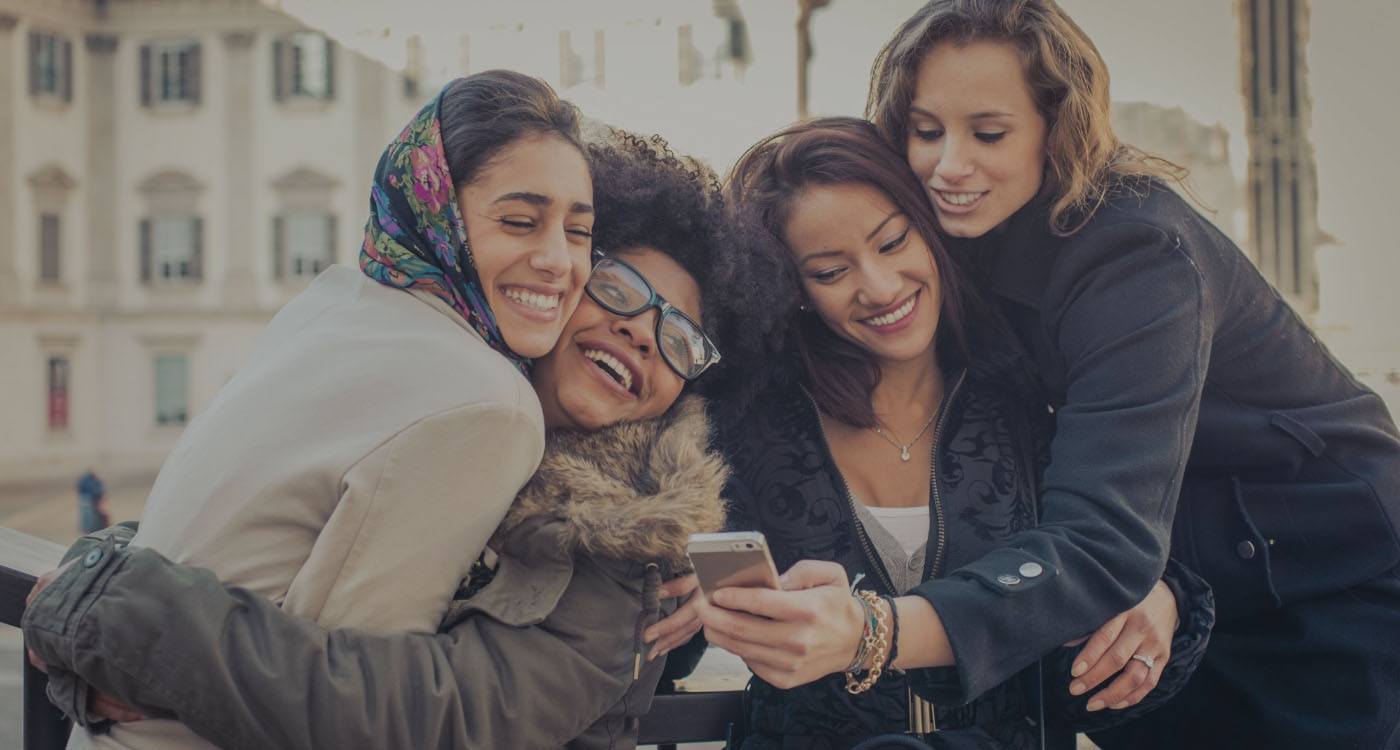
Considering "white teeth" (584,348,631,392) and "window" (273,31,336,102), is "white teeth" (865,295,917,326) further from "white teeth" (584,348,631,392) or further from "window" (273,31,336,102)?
"window" (273,31,336,102)

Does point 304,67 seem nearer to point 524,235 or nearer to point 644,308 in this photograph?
point 644,308

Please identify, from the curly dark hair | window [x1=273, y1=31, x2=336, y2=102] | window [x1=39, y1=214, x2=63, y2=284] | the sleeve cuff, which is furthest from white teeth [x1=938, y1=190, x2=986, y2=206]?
window [x1=39, y1=214, x2=63, y2=284]

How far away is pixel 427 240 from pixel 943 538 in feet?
3.87

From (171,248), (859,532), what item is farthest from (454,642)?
(171,248)

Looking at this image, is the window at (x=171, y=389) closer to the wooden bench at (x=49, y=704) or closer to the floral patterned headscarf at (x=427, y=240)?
the wooden bench at (x=49, y=704)

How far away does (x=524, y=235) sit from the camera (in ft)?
7.56

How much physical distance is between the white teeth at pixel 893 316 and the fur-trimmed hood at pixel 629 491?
0.53 metres

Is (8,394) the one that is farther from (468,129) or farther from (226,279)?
(468,129)

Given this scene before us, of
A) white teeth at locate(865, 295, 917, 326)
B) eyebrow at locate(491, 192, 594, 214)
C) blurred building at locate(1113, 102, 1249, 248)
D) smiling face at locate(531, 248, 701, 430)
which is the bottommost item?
smiling face at locate(531, 248, 701, 430)

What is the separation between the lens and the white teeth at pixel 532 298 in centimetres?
231

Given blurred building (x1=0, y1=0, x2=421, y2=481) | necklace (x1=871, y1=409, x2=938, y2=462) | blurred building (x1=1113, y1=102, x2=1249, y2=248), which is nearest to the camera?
necklace (x1=871, y1=409, x2=938, y2=462)

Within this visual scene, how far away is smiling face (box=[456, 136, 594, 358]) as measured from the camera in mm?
2281

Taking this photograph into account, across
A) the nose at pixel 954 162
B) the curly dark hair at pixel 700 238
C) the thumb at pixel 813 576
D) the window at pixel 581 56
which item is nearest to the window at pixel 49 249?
the window at pixel 581 56

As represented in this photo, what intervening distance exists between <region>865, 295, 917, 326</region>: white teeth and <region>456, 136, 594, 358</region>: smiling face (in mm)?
719
